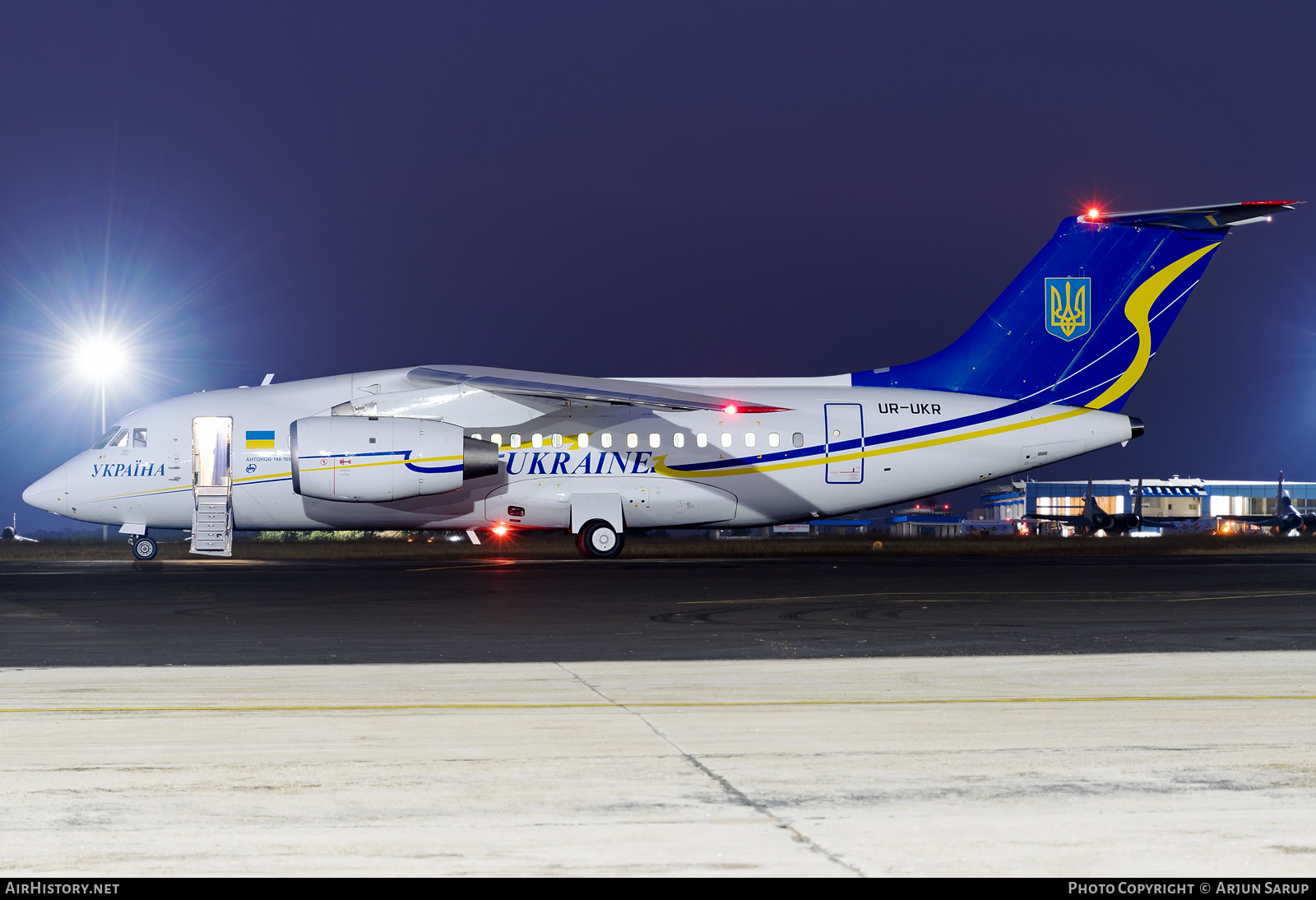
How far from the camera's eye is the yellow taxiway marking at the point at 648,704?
8.07m

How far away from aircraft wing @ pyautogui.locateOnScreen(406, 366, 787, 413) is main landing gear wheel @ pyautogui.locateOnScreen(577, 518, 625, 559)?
2961 millimetres

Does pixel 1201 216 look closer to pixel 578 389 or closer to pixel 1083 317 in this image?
pixel 1083 317

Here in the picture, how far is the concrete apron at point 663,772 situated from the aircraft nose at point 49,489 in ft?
62.5

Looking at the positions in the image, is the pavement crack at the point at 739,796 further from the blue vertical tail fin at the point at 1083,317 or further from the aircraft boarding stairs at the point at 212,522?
the blue vertical tail fin at the point at 1083,317

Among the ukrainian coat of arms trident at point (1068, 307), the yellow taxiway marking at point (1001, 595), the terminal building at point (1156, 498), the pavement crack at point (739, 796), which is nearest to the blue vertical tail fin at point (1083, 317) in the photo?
the ukrainian coat of arms trident at point (1068, 307)

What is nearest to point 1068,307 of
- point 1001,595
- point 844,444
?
point 844,444

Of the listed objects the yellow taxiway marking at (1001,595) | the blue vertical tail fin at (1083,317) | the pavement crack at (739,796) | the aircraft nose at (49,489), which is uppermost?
the blue vertical tail fin at (1083,317)

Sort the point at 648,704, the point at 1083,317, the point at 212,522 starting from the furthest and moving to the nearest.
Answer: the point at 1083,317, the point at 212,522, the point at 648,704

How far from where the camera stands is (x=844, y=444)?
27172mm

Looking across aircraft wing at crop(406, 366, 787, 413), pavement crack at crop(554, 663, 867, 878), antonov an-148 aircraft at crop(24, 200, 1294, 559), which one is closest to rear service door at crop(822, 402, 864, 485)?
antonov an-148 aircraft at crop(24, 200, 1294, 559)

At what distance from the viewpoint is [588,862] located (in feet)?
15.0

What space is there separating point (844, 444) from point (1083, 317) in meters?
6.51
